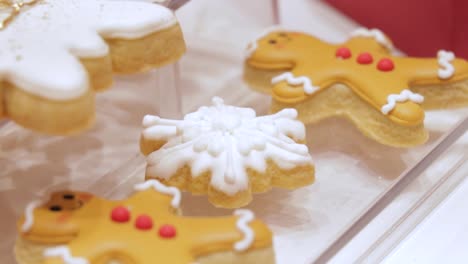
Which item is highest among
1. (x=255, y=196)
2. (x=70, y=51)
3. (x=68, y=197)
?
(x=70, y=51)

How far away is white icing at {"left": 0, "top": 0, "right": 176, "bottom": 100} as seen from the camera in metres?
0.59

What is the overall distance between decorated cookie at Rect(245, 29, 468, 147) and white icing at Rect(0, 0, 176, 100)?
Answer: 0.74 feet

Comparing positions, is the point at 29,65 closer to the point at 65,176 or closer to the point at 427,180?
the point at 65,176

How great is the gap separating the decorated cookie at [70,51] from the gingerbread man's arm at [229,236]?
5.3 inches

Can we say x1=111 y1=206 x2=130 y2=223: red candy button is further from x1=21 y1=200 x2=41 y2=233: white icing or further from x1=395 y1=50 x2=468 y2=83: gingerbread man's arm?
x1=395 y1=50 x2=468 y2=83: gingerbread man's arm

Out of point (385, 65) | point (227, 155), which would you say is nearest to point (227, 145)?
point (227, 155)

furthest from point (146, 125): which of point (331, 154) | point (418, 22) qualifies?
point (418, 22)

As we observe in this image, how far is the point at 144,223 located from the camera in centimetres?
64

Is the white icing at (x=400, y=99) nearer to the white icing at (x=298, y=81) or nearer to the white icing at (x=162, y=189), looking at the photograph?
the white icing at (x=298, y=81)

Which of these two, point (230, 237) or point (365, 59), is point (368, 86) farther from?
point (230, 237)

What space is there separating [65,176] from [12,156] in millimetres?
81

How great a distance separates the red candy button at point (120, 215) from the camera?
0.65 m

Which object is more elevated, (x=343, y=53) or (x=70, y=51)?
(x=70, y=51)

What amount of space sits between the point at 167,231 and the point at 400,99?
1.10ft
